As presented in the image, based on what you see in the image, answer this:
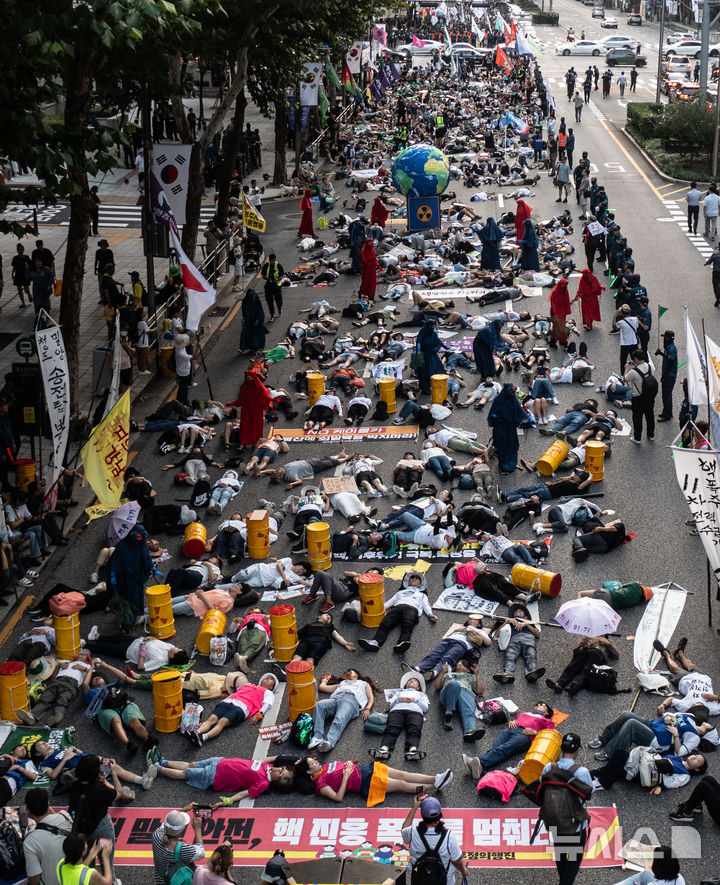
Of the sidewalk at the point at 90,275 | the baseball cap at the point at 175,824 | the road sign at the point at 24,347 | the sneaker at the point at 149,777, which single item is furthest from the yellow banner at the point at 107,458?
the sidewalk at the point at 90,275

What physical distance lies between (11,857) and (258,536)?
283 inches

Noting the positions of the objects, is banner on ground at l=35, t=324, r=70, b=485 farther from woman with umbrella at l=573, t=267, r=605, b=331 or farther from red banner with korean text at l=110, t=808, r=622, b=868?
woman with umbrella at l=573, t=267, r=605, b=331

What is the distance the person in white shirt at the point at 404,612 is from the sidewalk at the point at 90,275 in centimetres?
958

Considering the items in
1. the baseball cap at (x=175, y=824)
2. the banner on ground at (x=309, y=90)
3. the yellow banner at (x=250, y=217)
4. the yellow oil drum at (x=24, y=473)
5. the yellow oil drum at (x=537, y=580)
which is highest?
the banner on ground at (x=309, y=90)

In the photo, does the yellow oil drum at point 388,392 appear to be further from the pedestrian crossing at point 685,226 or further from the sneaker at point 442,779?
the pedestrian crossing at point 685,226

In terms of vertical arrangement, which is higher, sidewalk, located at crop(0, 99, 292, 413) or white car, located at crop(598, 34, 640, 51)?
white car, located at crop(598, 34, 640, 51)

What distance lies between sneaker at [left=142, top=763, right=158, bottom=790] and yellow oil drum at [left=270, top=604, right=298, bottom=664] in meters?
2.52

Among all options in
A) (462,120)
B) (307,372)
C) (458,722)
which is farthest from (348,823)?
(462,120)

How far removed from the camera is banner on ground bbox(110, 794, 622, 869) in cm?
1195

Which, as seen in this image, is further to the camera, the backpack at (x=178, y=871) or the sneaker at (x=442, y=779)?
the sneaker at (x=442, y=779)

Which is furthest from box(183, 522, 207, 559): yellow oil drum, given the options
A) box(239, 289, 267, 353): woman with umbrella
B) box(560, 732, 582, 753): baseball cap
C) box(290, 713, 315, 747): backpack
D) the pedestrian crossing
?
the pedestrian crossing

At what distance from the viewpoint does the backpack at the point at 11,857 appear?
457 inches

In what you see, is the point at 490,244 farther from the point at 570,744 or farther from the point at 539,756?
the point at 570,744

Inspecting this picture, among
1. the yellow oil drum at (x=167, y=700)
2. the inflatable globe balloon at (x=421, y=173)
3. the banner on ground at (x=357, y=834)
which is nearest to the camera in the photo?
the banner on ground at (x=357, y=834)
